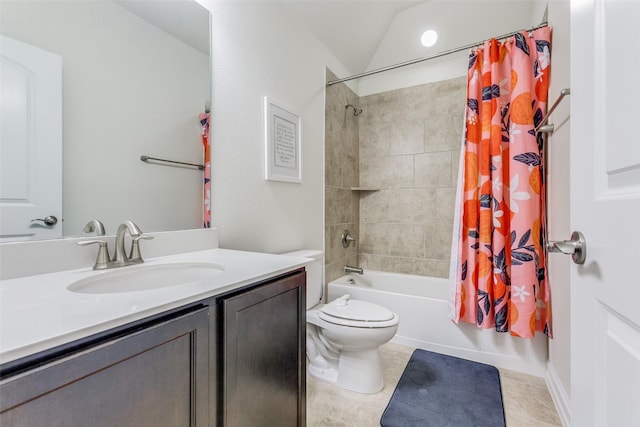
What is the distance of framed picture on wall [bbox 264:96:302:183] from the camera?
1715 mm

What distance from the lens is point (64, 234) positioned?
923mm

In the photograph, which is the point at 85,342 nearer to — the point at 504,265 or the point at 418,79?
the point at 504,265

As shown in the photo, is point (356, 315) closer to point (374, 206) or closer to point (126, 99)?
point (374, 206)

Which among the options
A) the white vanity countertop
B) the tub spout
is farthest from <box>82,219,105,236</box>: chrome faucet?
the tub spout

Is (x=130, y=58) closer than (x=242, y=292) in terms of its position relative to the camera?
No

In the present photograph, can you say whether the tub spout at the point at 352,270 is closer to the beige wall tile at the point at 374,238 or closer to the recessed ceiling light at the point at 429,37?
the beige wall tile at the point at 374,238

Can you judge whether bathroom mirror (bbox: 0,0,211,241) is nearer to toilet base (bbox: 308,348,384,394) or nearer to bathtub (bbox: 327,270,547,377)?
toilet base (bbox: 308,348,384,394)

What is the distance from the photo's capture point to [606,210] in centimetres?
50

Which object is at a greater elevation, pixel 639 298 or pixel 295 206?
pixel 295 206

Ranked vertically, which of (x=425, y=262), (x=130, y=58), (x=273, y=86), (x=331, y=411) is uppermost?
(x=273, y=86)

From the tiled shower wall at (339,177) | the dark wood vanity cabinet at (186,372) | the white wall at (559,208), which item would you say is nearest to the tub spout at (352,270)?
the tiled shower wall at (339,177)

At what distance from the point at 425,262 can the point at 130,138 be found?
236cm

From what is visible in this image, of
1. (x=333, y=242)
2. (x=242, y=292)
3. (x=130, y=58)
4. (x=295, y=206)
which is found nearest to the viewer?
(x=242, y=292)

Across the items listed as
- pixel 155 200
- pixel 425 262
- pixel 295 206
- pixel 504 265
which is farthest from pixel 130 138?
pixel 425 262
